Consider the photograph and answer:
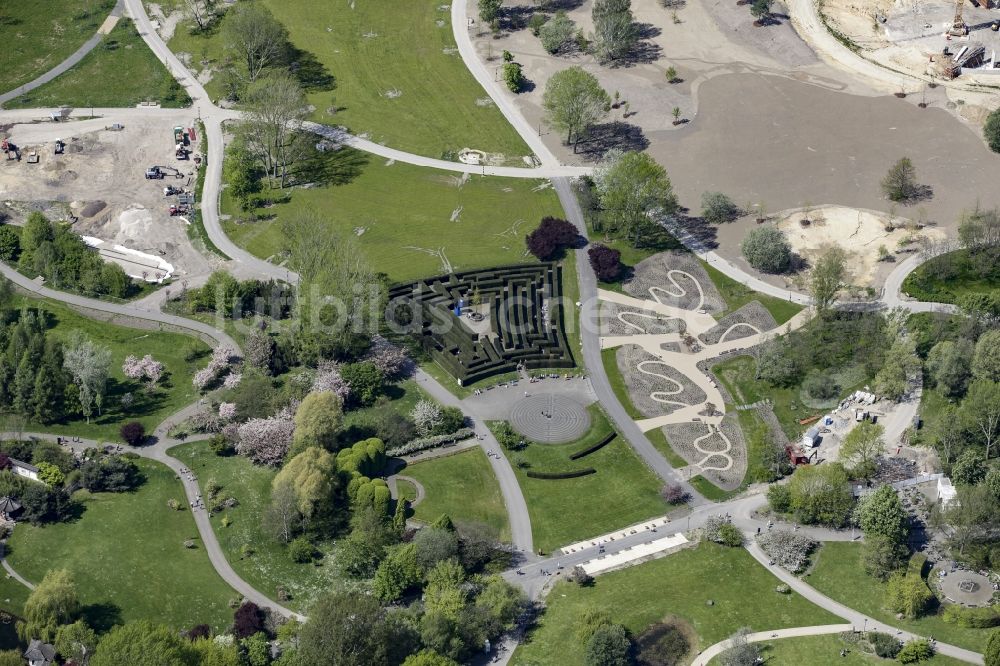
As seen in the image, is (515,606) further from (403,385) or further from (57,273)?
(57,273)

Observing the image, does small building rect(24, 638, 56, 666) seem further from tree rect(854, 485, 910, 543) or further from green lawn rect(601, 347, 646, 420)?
tree rect(854, 485, 910, 543)

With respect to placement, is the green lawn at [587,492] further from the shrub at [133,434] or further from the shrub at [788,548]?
the shrub at [133,434]

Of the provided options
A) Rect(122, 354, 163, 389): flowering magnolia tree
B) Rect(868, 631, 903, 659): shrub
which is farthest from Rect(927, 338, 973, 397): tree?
Rect(122, 354, 163, 389): flowering magnolia tree

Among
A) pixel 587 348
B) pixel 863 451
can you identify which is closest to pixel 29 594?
pixel 587 348

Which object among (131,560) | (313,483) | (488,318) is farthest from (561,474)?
(131,560)

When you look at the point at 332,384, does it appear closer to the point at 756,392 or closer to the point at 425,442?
the point at 425,442

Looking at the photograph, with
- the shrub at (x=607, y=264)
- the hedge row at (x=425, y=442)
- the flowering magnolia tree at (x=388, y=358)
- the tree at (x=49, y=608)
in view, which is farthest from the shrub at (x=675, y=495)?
the tree at (x=49, y=608)
